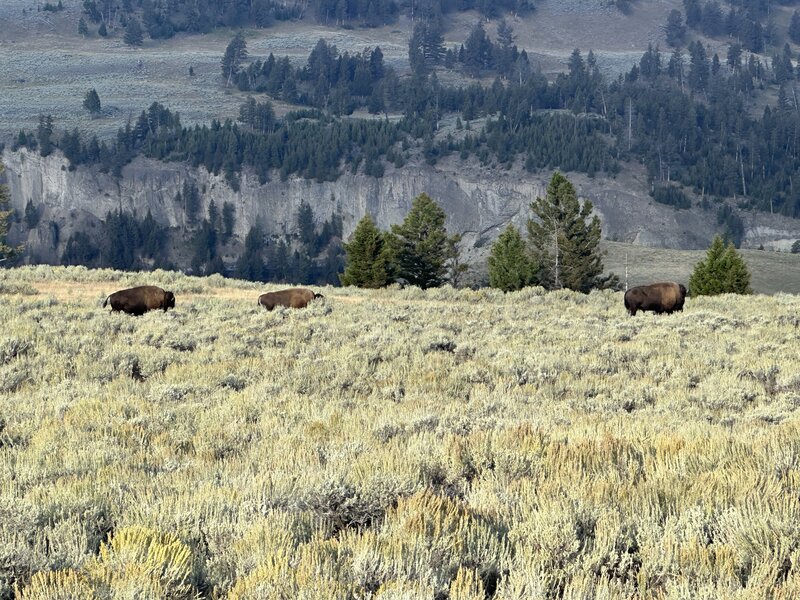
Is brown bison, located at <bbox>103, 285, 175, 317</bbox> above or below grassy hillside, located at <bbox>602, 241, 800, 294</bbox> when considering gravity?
above

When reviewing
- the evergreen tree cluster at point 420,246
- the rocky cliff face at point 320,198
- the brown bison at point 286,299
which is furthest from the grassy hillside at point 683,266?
the brown bison at point 286,299

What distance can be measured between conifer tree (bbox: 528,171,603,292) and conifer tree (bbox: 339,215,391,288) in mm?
15543

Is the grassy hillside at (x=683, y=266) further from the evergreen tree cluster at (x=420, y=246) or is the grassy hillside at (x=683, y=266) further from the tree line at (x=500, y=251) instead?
the evergreen tree cluster at (x=420, y=246)

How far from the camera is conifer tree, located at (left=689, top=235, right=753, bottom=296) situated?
1999 inches

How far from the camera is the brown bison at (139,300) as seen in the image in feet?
62.5

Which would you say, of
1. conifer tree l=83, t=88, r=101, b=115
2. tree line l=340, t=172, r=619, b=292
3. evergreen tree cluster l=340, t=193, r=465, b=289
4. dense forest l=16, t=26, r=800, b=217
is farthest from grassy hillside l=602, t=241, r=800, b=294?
conifer tree l=83, t=88, r=101, b=115

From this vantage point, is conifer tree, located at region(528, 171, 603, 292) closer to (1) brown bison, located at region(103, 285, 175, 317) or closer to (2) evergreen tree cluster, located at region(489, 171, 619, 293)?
(2) evergreen tree cluster, located at region(489, 171, 619, 293)

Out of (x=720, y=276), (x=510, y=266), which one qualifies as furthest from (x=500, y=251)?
(x=720, y=276)

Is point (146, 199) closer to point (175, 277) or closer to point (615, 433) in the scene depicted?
point (175, 277)

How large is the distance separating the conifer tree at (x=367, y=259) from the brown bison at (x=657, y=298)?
3001cm

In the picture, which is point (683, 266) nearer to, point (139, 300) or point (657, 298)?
point (657, 298)

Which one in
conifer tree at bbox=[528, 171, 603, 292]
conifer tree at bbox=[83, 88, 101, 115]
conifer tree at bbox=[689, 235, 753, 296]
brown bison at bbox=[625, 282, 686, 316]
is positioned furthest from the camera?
conifer tree at bbox=[83, 88, 101, 115]

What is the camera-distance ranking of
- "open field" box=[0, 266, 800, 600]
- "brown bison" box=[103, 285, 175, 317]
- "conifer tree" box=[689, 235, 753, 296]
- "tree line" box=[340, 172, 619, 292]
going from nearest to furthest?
1. "open field" box=[0, 266, 800, 600]
2. "brown bison" box=[103, 285, 175, 317]
3. "conifer tree" box=[689, 235, 753, 296]
4. "tree line" box=[340, 172, 619, 292]

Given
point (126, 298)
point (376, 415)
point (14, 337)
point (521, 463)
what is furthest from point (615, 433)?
point (126, 298)
